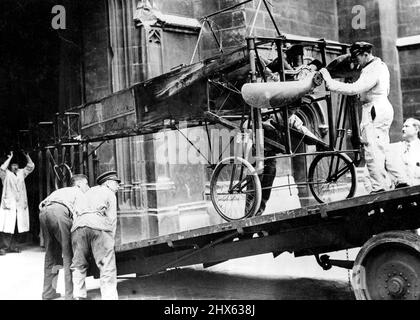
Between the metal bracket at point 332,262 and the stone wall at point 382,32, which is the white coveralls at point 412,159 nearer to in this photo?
the metal bracket at point 332,262

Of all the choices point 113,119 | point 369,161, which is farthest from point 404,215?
point 113,119

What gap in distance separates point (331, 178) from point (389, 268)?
245 centimetres

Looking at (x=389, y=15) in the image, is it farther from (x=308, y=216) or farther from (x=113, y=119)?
(x=308, y=216)

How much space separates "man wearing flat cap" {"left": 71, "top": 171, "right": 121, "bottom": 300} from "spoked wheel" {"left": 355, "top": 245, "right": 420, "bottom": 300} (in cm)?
307

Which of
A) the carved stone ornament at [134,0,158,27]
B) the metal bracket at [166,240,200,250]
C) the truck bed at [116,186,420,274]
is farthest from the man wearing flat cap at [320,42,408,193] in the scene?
the carved stone ornament at [134,0,158,27]

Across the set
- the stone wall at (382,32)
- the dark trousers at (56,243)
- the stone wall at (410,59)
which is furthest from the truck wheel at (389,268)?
the stone wall at (410,59)

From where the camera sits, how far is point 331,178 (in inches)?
314

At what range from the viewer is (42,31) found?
13.4 m

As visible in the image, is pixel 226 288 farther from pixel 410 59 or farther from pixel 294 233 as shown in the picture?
pixel 410 59

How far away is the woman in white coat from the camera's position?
11805mm

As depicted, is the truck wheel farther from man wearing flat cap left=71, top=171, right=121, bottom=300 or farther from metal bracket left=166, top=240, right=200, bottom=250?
man wearing flat cap left=71, top=171, right=121, bottom=300

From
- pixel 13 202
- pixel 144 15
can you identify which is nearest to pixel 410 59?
pixel 144 15
